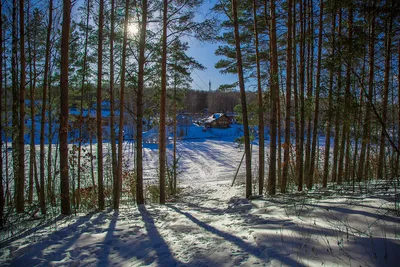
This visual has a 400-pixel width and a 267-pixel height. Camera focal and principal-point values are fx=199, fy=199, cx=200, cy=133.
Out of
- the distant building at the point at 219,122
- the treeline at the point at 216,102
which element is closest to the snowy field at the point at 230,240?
the distant building at the point at 219,122

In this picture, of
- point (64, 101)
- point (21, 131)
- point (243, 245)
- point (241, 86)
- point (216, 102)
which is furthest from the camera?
point (216, 102)

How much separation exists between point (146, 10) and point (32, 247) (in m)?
6.49

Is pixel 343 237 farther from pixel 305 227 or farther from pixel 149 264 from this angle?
pixel 149 264

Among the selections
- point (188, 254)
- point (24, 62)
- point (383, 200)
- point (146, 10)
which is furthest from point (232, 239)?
point (24, 62)

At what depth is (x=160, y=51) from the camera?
262 inches

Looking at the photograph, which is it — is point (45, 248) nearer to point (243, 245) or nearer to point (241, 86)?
point (243, 245)

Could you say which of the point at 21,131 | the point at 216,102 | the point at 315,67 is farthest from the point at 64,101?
the point at 216,102

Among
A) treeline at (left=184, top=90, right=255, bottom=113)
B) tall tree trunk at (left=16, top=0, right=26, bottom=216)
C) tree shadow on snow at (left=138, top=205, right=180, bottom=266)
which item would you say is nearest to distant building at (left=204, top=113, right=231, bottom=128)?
treeline at (left=184, top=90, right=255, bottom=113)

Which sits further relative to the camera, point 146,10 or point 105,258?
point 146,10

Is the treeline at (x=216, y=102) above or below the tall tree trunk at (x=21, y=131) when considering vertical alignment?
above

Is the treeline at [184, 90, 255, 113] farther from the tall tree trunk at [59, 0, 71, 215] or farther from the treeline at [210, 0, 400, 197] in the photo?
the tall tree trunk at [59, 0, 71, 215]

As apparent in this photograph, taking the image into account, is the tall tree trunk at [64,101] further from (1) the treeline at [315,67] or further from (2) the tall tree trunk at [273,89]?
(2) the tall tree trunk at [273,89]

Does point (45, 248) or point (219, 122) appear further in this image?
point (219, 122)

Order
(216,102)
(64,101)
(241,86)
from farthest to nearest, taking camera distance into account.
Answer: (216,102)
(241,86)
(64,101)
